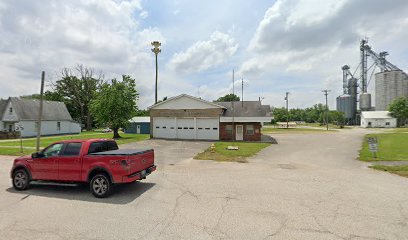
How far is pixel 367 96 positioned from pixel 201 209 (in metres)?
116

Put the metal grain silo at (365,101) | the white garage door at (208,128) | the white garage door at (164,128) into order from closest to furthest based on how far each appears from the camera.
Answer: the white garage door at (208,128) → the white garage door at (164,128) → the metal grain silo at (365,101)

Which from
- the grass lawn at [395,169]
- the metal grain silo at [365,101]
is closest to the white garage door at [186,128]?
the grass lawn at [395,169]

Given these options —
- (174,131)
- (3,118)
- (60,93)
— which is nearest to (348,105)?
(174,131)

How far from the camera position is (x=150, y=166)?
29.6 ft

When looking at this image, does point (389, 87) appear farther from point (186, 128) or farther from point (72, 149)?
point (72, 149)

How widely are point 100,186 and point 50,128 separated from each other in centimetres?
4285

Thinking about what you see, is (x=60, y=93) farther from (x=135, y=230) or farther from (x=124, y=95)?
(x=135, y=230)

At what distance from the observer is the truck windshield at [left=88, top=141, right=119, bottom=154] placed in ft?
27.3

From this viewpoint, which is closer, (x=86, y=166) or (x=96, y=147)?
(x=86, y=166)

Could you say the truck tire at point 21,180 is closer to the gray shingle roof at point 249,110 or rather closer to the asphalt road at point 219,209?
the asphalt road at point 219,209

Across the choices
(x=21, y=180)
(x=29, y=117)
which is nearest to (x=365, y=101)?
(x=29, y=117)

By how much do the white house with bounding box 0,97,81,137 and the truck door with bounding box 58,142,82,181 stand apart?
33695mm

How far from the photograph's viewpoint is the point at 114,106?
114ft

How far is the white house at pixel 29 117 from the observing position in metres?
38.7
